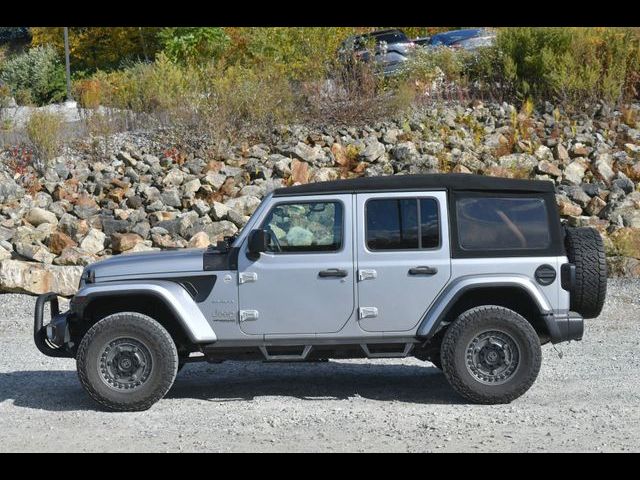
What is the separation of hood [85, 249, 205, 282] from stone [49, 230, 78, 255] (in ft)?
22.6

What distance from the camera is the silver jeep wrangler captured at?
8.33 metres

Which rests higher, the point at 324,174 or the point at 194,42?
→ the point at 194,42

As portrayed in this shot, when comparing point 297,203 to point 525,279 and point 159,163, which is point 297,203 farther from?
point 159,163

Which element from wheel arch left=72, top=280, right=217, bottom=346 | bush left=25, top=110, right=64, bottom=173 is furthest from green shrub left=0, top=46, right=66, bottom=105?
wheel arch left=72, top=280, right=217, bottom=346

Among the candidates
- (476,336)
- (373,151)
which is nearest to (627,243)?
(373,151)

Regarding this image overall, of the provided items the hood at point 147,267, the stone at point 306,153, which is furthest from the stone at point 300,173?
the hood at point 147,267

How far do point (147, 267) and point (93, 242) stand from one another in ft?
23.6

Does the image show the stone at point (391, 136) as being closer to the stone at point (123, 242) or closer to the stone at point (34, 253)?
the stone at point (123, 242)

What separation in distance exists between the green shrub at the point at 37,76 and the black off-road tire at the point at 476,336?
21743 millimetres

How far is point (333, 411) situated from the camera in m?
8.24

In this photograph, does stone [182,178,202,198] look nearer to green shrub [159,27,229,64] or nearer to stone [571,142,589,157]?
stone [571,142,589,157]

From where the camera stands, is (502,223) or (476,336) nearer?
(476,336)

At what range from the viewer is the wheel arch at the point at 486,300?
827 centimetres

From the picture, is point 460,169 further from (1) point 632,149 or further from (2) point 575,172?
(1) point 632,149
